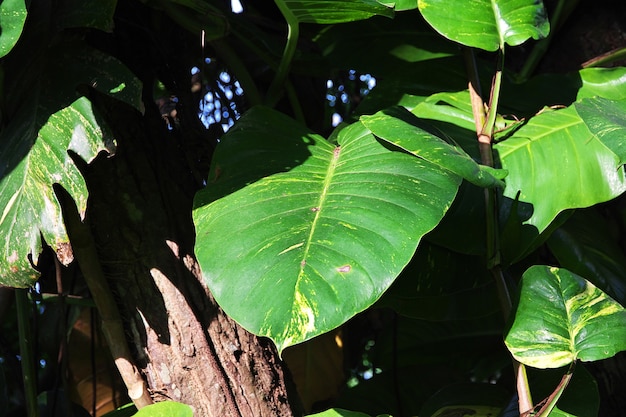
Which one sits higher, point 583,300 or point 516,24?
→ point 516,24

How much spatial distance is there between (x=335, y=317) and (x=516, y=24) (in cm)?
55

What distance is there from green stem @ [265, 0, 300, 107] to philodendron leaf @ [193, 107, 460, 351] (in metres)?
0.19

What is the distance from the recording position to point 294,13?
1071mm

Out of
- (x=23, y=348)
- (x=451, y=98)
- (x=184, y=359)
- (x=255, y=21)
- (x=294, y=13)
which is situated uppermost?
(x=255, y=21)

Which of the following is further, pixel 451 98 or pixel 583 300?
pixel 451 98

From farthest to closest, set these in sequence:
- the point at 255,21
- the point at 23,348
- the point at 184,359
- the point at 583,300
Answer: the point at 255,21
the point at 23,348
the point at 184,359
the point at 583,300

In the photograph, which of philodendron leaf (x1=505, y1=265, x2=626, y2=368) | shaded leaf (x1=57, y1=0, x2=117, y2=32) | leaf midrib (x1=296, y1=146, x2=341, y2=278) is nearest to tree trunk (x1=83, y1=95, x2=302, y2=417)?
shaded leaf (x1=57, y1=0, x2=117, y2=32)

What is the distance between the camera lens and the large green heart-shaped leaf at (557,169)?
3.14ft

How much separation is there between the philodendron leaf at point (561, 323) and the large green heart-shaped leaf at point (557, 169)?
12cm

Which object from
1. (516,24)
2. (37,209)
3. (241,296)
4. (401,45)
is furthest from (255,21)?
(241,296)

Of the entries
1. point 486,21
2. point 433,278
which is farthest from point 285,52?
point 433,278

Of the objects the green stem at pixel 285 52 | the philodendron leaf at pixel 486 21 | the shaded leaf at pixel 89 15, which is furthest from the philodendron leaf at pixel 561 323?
the shaded leaf at pixel 89 15

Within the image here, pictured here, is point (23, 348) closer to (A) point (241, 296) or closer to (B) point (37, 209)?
(B) point (37, 209)

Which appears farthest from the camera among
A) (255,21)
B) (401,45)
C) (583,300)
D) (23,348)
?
(255,21)
